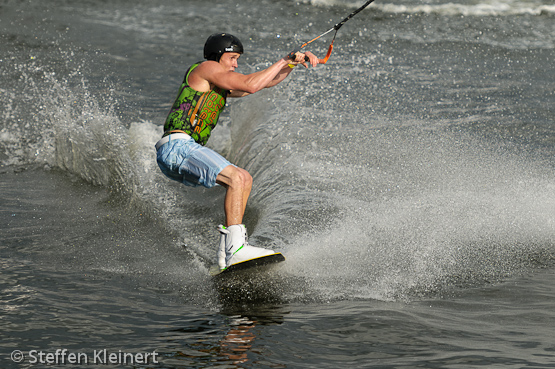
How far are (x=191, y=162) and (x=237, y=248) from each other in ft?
2.68

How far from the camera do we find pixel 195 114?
211 inches

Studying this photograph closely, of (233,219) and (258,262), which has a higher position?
(233,219)

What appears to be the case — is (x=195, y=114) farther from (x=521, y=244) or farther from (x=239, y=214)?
(x=521, y=244)

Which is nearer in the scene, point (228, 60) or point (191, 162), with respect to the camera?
point (191, 162)

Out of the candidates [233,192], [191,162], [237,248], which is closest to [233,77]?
[191,162]

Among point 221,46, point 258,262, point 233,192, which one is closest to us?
point 258,262

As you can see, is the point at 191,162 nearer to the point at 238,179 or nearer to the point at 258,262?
→ the point at 238,179

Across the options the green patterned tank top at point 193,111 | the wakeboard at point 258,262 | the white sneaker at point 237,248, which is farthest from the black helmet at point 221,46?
the wakeboard at point 258,262

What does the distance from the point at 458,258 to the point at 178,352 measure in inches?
109

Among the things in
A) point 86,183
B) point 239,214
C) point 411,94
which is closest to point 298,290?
point 239,214

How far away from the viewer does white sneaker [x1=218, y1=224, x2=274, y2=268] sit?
16.1 feet

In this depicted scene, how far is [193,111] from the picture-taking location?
17.6 ft

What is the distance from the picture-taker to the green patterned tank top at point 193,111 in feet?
17.6

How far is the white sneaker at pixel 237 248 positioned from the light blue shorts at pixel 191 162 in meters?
0.42
